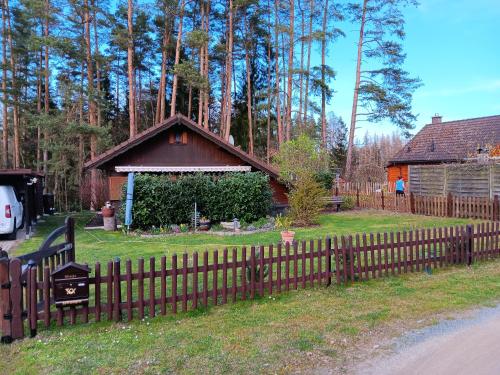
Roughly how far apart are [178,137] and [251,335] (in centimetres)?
1304

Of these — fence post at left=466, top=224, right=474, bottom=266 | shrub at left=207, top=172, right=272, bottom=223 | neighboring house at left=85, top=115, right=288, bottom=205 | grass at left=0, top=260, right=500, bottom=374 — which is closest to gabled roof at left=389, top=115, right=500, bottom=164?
neighboring house at left=85, top=115, right=288, bottom=205

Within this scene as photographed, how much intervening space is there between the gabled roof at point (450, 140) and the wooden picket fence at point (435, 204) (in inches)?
345

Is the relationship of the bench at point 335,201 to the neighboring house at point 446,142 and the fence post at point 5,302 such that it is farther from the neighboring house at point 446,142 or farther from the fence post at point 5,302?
the fence post at point 5,302

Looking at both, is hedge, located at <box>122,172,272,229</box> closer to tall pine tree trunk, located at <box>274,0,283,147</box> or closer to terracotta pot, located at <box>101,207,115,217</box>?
terracotta pot, located at <box>101,207,115,217</box>

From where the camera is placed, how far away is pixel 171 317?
514 centimetres

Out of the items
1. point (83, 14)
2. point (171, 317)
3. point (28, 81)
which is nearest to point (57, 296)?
point (171, 317)

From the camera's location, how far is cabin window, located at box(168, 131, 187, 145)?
54.4ft

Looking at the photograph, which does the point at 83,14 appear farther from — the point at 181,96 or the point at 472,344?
the point at 472,344

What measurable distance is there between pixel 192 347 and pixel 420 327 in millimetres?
2746

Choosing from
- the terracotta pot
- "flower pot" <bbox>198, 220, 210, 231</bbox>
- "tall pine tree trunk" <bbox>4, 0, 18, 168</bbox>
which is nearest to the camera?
"flower pot" <bbox>198, 220, 210, 231</bbox>

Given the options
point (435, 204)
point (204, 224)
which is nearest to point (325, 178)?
point (435, 204)

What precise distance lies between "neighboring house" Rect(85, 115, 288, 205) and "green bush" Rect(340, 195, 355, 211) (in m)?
5.69

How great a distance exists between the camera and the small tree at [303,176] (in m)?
14.9

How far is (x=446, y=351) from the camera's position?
4160mm
